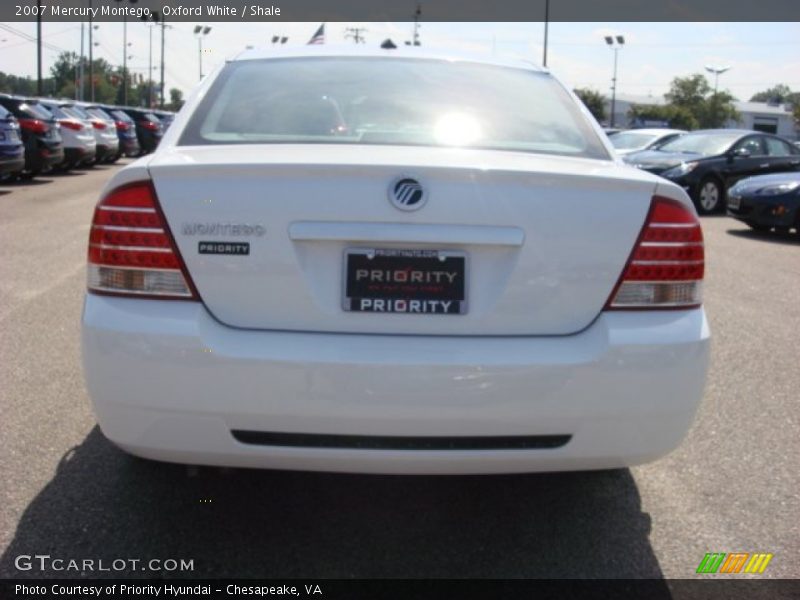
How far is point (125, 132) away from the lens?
2595cm

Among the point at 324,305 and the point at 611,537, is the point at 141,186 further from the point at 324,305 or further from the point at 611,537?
the point at 611,537

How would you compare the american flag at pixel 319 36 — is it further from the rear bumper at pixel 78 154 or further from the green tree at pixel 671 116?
the green tree at pixel 671 116

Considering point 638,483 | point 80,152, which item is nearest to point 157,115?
point 80,152

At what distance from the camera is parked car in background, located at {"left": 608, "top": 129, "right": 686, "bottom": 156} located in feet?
59.4

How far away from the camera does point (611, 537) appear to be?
3174 mm

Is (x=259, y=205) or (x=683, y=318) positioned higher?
(x=259, y=205)

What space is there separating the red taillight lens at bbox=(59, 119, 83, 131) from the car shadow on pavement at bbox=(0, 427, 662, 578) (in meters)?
17.2

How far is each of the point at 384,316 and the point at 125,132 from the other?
25060 mm

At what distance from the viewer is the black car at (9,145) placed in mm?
14266

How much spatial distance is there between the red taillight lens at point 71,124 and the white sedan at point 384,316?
59.4ft

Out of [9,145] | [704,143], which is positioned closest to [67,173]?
[9,145]

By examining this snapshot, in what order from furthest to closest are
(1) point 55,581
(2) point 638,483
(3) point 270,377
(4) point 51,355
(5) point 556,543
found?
(4) point 51,355 → (2) point 638,483 → (5) point 556,543 → (1) point 55,581 → (3) point 270,377

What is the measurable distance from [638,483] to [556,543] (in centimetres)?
71

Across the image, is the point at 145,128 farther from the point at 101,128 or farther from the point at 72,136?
the point at 72,136
